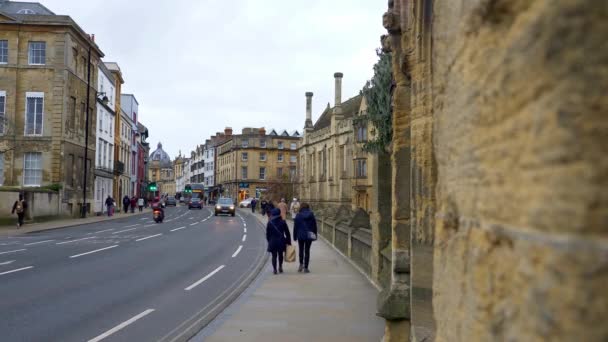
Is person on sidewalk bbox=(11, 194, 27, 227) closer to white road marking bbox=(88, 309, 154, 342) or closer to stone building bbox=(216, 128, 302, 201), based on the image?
white road marking bbox=(88, 309, 154, 342)

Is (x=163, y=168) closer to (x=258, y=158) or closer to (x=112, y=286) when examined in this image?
(x=258, y=158)

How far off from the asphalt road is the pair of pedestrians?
3.24 ft

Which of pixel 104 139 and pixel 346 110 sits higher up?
pixel 346 110

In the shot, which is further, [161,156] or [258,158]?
[161,156]

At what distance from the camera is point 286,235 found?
1288 centimetres

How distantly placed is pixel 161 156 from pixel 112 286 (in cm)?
18136

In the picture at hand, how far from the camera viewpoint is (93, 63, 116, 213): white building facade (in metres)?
45.0

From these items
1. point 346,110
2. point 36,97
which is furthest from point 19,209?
point 346,110

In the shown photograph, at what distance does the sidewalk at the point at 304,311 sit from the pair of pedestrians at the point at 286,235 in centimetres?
42

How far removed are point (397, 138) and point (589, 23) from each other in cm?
483

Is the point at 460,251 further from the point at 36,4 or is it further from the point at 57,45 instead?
the point at 36,4

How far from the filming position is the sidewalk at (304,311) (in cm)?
689

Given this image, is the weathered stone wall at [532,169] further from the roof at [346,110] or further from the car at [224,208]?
the roof at [346,110]

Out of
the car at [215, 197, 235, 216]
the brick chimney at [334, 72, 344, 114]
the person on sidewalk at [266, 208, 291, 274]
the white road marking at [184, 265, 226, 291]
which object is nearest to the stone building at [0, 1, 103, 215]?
the car at [215, 197, 235, 216]
